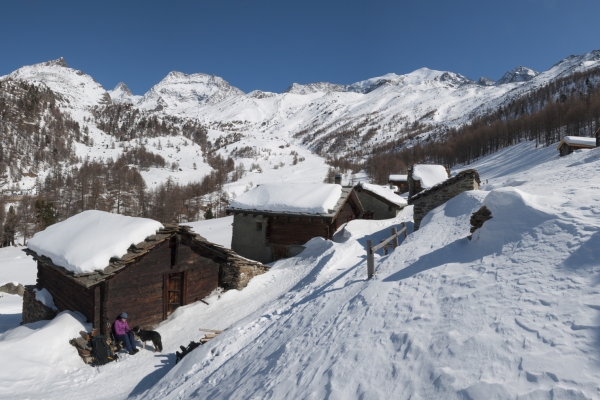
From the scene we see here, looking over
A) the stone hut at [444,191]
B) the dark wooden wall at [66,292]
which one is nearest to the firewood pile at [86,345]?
the dark wooden wall at [66,292]

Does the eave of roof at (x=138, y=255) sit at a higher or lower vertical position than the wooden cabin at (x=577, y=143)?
lower

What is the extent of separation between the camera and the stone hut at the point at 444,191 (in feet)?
55.6

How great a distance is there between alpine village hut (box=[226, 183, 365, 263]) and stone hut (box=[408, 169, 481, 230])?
15.9 feet

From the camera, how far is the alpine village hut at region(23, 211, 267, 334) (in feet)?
39.6

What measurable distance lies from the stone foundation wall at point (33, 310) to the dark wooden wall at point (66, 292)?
42cm

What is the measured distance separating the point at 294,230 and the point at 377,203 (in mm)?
11077

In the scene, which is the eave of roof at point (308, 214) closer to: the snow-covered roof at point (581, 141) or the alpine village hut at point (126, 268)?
the alpine village hut at point (126, 268)

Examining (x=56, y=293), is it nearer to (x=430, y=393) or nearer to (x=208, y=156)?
(x=430, y=393)

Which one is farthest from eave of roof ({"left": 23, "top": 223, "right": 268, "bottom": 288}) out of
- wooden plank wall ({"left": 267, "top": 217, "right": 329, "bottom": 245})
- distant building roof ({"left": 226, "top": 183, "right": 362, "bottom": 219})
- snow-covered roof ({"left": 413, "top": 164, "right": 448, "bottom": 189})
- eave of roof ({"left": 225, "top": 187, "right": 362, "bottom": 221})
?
snow-covered roof ({"left": 413, "top": 164, "right": 448, "bottom": 189})

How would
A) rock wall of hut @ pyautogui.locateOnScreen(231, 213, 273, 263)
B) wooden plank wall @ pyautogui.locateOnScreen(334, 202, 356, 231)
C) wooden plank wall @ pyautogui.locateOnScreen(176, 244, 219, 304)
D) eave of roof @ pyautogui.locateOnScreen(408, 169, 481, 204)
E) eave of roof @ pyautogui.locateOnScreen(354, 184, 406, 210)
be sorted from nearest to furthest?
1. wooden plank wall @ pyautogui.locateOnScreen(176, 244, 219, 304)
2. eave of roof @ pyautogui.locateOnScreen(408, 169, 481, 204)
3. rock wall of hut @ pyautogui.locateOnScreen(231, 213, 273, 263)
4. wooden plank wall @ pyautogui.locateOnScreen(334, 202, 356, 231)
5. eave of roof @ pyautogui.locateOnScreen(354, 184, 406, 210)

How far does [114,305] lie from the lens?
Answer: 488 inches

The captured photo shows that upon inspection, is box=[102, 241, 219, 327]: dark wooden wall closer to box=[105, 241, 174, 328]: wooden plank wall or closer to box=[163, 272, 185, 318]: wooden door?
box=[105, 241, 174, 328]: wooden plank wall

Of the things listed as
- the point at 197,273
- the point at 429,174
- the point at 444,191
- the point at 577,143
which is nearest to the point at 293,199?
the point at 197,273

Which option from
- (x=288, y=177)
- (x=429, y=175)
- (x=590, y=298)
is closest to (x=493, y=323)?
(x=590, y=298)
